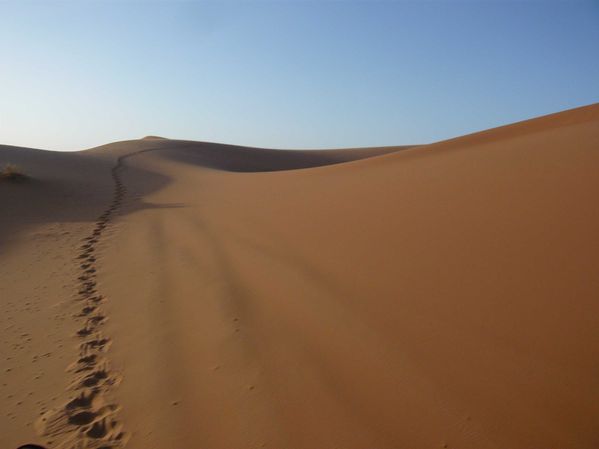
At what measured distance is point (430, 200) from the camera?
6289 mm

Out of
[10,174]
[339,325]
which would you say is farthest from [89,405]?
[10,174]

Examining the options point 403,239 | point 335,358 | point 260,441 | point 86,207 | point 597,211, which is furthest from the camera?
point 86,207

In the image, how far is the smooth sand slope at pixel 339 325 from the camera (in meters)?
2.43

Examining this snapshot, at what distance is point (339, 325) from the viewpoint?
3.48 metres

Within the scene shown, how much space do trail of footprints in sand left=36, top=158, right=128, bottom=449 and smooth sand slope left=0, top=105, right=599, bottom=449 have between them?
0.01 meters

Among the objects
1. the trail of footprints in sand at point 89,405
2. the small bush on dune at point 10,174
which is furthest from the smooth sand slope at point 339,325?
the small bush on dune at point 10,174

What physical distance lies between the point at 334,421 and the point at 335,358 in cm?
61

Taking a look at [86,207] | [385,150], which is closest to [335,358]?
[86,207]

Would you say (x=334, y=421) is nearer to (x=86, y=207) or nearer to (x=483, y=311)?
(x=483, y=311)

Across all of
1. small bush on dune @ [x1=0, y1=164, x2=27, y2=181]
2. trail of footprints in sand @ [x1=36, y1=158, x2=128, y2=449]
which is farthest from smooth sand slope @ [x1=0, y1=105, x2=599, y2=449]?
small bush on dune @ [x1=0, y1=164, x2=27, y2=181]

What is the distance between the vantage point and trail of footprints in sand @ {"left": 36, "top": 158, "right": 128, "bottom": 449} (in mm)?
2586

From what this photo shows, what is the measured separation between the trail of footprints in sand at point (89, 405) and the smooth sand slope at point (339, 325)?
1cm

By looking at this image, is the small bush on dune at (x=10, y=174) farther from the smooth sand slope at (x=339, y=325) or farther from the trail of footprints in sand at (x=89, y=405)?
the trail of footprints in sand at (x=89, y=405)

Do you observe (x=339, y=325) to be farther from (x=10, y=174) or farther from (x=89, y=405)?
(x=10, y=174)
